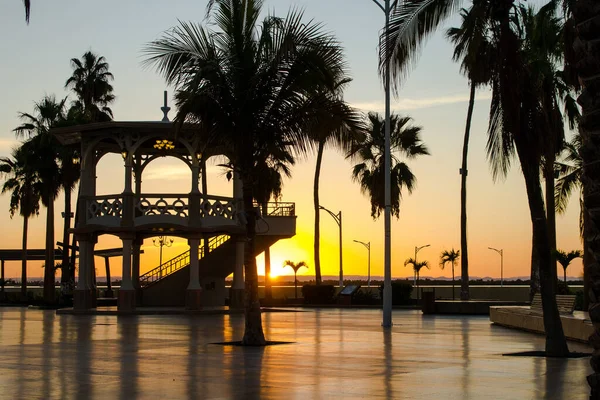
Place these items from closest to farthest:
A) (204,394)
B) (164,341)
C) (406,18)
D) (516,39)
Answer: (204,394), (406,18), (516,39), (164,341)

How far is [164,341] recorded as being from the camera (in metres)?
Answer: 22.0

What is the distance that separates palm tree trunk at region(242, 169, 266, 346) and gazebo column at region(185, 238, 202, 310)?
65.8 ft

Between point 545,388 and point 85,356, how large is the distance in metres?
9.02

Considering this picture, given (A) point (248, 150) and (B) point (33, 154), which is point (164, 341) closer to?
(A) point (248, 150)

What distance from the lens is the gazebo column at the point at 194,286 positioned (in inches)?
1583

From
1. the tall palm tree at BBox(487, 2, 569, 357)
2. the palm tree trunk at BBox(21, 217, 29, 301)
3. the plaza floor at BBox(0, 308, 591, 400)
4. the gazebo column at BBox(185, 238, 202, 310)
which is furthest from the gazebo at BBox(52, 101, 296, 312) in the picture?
the palm tree trunk at BBox(21, 217, 29, 301)

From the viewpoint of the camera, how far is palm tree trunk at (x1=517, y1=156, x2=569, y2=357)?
678 inches

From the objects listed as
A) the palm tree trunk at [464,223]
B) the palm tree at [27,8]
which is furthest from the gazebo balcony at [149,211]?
the palm tree at [27,8]

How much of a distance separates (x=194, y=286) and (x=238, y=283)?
2788mm

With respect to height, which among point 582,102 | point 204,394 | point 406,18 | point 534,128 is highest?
point 406,18

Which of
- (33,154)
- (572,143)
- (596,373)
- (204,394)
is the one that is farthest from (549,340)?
(33,154)

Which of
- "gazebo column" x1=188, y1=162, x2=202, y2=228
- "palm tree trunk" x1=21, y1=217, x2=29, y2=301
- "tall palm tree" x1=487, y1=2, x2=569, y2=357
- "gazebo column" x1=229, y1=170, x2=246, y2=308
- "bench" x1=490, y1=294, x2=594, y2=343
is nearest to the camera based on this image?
"tall palm tree" x1=487, y1=2, x2=569, y2=357

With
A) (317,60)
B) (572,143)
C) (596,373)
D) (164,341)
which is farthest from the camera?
(572,143)

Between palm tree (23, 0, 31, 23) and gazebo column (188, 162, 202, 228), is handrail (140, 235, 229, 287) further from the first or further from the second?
palm tree (23, 0, 31, 23)
